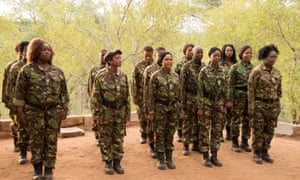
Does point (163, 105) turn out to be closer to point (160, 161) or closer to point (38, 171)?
point (160, 161)

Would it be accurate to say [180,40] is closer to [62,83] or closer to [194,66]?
[194,66]

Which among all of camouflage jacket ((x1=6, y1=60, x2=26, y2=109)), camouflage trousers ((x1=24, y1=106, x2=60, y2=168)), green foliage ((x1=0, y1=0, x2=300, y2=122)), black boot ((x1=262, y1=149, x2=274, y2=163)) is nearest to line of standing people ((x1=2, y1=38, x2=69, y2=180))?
camouflage trousers ((x1=24, y1=106, x2=60, y2=168))

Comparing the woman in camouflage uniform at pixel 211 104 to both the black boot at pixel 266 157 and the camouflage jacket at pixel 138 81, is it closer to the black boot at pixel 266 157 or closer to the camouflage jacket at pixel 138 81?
the black boot at pixel 266 157

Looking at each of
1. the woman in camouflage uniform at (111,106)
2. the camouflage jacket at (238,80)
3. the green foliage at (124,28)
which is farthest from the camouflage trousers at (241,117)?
the green foliage at (124,28)

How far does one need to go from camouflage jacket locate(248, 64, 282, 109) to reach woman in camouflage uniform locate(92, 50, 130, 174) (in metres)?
2.14

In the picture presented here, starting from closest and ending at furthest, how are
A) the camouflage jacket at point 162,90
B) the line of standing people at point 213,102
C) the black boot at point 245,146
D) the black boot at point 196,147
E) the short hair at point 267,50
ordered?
the camouflage jacket at point 162,90, the line of standing people at point 213,102, the short hair at point 267,50, the black boot at point 196,147, the black boot at point 245,146

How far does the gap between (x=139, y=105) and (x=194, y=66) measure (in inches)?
51.5

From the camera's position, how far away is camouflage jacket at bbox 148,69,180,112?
5.09 m

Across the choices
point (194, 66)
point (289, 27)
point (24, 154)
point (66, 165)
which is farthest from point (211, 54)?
point (289, 27)

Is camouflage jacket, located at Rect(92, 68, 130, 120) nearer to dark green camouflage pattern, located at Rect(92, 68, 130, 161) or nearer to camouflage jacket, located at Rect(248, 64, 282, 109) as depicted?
dark green camouflage pattern, located at Rect(92, 68, 130, 161)

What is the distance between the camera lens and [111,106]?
15.8 ft

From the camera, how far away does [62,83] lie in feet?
14.5

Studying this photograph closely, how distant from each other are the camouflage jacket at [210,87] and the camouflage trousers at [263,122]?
66cm

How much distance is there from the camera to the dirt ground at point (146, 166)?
4.88 metres
